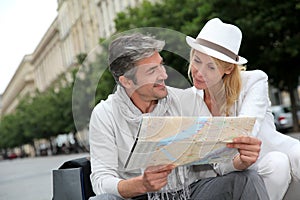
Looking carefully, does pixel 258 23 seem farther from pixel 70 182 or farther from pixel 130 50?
pixel 130 50

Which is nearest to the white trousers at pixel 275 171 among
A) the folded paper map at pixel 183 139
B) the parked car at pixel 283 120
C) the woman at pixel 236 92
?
the woman at pixel 236 92

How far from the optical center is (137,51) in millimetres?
2848

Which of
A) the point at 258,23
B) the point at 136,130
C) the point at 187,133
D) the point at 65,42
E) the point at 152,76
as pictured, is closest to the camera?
the point at 187,133

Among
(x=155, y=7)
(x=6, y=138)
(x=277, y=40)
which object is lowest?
(x=6, y=138)

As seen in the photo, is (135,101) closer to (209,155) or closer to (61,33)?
(209,155)

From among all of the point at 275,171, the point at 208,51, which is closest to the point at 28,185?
the point at 275,171

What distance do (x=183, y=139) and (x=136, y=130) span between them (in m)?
0.43

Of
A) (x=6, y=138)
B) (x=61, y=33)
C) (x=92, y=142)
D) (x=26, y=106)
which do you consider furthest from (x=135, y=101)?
(x=6, y=138)

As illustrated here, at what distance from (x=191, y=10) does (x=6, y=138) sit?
71532 mm

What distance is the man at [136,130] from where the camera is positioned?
2.86m

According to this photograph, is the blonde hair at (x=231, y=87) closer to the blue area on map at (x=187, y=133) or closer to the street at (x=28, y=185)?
the blue area on map at (x=187, y=133)

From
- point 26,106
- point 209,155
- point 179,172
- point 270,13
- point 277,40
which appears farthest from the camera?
point 26,106

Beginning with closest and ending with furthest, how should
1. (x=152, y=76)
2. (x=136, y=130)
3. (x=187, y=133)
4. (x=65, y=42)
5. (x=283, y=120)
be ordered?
(x=187, y=133)
(x=152, y=76)
(x=136, y=130)
(x=283, y=120)
(x=65, y=42)

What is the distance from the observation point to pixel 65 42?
8006cm
